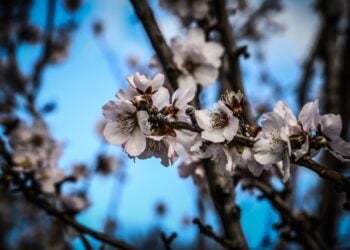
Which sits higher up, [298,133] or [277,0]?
[277,0]

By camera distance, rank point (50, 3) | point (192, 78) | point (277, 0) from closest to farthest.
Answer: point (192, 78)
point (50, 3)
point (277, 0)

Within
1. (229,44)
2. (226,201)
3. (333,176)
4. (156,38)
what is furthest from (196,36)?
(333,176)

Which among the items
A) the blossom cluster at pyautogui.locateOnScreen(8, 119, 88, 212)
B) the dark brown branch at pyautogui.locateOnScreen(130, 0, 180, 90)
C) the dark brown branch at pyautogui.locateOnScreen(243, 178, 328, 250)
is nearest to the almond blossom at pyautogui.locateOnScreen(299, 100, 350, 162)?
the dark brown branch at pyautogui.locateOnScreen(130, 0, 180, 90)

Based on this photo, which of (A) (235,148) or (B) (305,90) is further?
(B) (305,90)

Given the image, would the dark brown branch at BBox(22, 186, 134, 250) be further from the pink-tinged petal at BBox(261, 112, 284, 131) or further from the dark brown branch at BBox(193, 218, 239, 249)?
the pink-tinged petal at BBox(261, 112, 284, 131)

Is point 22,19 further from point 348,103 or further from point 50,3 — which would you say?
point 348,103

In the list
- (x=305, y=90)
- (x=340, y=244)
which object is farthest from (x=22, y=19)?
(x=340, y=244)

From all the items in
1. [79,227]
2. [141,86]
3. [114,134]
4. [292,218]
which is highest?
[292,218]

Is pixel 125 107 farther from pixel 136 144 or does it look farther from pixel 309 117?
pixel 309 117

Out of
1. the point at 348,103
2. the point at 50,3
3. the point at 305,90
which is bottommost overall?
the point at 50,3

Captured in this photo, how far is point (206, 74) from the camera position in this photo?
1.52m

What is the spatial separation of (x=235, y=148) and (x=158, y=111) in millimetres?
201

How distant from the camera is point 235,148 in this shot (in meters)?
0.89

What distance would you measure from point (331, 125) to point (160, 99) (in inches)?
14.8
